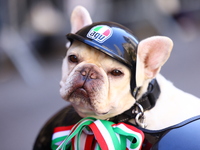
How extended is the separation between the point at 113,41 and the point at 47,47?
4.66m

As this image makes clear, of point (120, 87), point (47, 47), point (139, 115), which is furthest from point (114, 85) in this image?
point (47, 47)

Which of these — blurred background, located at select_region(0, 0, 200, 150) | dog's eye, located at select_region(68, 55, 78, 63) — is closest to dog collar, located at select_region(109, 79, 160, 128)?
dog's eye, located at select_region(68, 55, 78, 63)

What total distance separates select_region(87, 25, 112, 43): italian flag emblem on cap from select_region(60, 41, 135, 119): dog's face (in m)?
0.07

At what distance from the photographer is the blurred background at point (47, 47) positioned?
4.26 meters

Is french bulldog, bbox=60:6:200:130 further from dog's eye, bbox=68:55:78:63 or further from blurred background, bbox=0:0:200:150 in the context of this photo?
blurred background, bbox=0:0:200:150

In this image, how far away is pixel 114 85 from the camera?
1.46m

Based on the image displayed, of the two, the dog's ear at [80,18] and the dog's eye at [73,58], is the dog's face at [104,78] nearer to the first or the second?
the dog's eye at [73,58]

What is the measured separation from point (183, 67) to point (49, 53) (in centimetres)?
190

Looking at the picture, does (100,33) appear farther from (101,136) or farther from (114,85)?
(101,136)

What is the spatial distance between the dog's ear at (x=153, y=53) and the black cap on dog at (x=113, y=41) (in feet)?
0.15

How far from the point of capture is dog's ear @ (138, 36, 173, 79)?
1.46 m

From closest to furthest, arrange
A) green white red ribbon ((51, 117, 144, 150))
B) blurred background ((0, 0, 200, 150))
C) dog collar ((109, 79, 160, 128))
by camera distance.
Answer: green white red ribbon ((51, 117, 144, 150)) < dog collar ((109, 79, 160, 128)) < blurred background ((0, 0, 200, 150))

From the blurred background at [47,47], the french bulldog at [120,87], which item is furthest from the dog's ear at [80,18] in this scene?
the blurred background at [47,47]

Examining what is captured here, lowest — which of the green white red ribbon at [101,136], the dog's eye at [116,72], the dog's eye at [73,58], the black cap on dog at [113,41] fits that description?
the green white red ribbon at [101,136]
